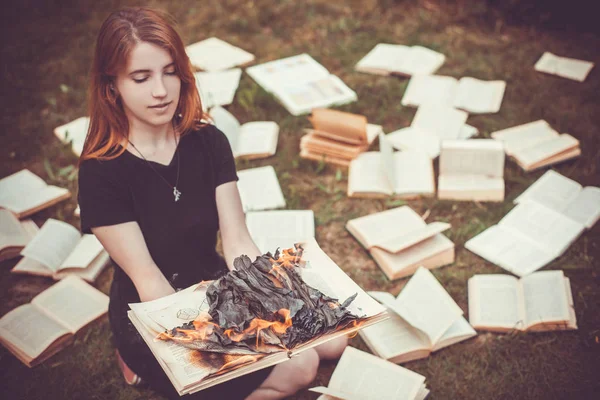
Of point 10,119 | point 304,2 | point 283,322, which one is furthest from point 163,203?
point 304,2

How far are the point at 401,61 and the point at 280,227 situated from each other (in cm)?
207

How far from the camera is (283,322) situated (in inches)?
67.6

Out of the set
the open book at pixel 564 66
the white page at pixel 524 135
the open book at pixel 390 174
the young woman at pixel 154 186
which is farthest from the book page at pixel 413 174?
the open book at pixel 564 66

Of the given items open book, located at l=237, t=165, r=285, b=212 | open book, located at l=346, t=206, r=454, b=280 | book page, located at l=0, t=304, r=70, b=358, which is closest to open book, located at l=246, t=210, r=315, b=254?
open book, located at l=237, t=165, r=285, b=212

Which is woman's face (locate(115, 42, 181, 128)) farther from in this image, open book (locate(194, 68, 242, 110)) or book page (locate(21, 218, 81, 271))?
open book (locate(194, 68, 242, 110))

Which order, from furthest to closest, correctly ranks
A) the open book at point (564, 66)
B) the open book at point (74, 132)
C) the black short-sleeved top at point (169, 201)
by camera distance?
the open book at point (564, 66), the open book at point (74, 132), the black short-sleeved top at point (169, 201)

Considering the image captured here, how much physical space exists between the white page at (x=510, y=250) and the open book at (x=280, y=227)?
2.94 ft

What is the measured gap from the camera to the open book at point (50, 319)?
2621 mm

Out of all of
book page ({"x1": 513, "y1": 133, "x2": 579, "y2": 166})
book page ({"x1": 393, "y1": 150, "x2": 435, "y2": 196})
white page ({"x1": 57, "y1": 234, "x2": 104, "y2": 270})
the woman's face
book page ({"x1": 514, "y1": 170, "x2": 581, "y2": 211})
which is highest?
the woman's face

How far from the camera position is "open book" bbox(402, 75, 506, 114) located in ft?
13.5

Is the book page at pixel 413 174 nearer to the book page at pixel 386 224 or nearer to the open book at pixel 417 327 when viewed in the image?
the book page at pixel 386 224

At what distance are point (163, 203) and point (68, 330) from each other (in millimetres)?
963

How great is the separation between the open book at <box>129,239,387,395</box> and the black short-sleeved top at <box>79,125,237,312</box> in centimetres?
43

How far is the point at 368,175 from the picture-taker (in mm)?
3535
